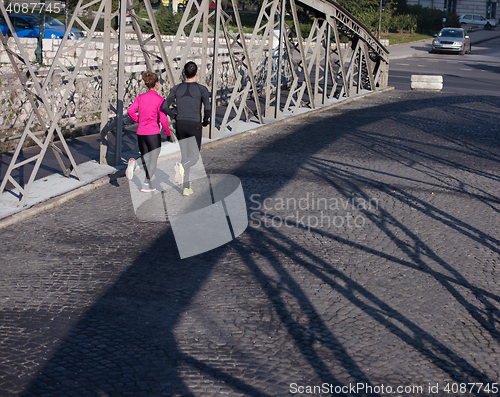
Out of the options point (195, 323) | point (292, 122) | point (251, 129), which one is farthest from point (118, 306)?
point (292, 122)

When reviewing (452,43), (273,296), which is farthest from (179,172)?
(452,43)

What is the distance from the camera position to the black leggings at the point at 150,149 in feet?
29.1

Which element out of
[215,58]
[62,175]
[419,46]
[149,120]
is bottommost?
[62,175]

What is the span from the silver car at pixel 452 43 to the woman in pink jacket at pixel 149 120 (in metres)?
38.7

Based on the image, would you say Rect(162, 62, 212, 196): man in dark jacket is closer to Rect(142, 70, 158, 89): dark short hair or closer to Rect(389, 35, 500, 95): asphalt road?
Rect(142, 70, 158, 89): dark short hair

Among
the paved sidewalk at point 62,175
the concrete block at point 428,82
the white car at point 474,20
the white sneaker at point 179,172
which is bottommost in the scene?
the paved sidewalk at point 62,175

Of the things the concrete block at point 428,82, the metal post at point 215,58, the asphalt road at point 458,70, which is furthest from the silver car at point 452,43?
the metal post at point 215,58

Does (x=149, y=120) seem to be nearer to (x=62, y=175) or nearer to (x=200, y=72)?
(x=62, y=175)

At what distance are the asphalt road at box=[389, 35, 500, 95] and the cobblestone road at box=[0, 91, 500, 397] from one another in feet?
57.5

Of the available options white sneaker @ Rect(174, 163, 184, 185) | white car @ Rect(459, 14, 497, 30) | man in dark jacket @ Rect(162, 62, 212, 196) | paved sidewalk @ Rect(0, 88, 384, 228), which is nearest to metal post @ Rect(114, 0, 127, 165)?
paved sidewalk @ Rect(0, 88, 384, 228)

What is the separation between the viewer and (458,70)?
3328 cm

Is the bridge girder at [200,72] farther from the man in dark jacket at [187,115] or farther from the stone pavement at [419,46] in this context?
the stone pavement at [419,46]

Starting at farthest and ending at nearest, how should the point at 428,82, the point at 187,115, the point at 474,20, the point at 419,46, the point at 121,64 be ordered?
the point at 474,20
the point at 419,46
the point at 428,82
the point at 121,64
the point at 187,115

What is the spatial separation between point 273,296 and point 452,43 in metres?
41.7
